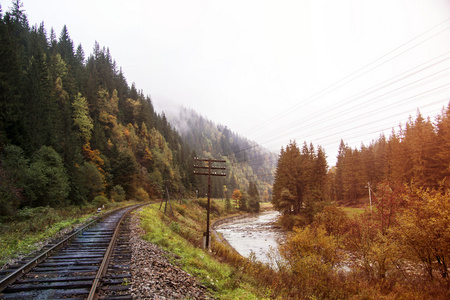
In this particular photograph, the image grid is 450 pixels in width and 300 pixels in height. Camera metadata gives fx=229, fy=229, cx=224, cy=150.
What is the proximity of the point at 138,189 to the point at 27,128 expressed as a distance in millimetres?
35546

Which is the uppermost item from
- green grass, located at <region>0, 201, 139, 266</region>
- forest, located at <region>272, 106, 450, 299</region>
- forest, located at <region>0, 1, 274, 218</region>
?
forest, located at <region>0, 1, 274, 218</region>

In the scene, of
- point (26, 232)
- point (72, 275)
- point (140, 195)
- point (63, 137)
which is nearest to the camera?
point (72, 275)

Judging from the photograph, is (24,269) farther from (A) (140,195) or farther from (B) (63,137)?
(A) (140,195)

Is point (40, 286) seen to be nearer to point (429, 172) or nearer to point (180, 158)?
point (429, 172)

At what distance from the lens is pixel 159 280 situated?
26.1ft

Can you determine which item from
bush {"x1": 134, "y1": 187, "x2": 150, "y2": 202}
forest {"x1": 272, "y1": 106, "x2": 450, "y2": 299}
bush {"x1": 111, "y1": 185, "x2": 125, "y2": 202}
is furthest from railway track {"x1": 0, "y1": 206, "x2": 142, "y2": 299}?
bush {"x1": 134, "y1": 187, "x2": 150, "y2": 202}

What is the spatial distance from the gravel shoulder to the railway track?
327 millimetres

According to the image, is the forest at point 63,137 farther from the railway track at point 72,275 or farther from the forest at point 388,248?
the forest at point 388,248

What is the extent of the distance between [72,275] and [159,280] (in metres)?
2.88

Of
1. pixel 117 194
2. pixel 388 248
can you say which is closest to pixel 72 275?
pixel 388 248

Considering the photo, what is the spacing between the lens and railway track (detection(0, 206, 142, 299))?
6336 millimetres

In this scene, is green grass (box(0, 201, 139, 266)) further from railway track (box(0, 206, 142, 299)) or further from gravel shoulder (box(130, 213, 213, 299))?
gravel shoulder (box(130, 213, 213, 299))

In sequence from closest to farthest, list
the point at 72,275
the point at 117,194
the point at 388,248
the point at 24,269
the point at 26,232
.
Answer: the point at 72,275, the point at 24,269, the point at 26,232, the point at 388,248, the point at 117,194

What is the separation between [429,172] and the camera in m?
35.6
